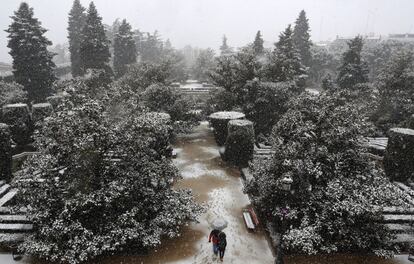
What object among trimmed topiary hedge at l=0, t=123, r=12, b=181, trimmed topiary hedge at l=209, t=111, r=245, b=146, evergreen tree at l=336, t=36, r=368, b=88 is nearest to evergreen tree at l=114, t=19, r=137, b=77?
trimmed topiary hedge at l=209, t=111, r=245, b=146

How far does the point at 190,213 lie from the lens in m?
11.4

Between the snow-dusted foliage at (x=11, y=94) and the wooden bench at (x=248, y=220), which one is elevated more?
the snow-dusted foliage at (x=11, y=94)

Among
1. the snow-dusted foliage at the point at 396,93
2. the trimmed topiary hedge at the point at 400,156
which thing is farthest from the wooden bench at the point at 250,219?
the snow-dusted foliage at the point at 396,93

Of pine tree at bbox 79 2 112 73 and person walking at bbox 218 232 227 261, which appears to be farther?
pine tree at bbox 79 2 112 73

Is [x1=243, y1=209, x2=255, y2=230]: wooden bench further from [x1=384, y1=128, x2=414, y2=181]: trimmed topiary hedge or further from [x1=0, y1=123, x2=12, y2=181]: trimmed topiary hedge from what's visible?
Result: [x1=0, y1=123, x2=12, y2=181]: trimmed topiary hedge

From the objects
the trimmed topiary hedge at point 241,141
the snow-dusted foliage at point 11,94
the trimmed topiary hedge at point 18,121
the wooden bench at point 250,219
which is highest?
the snow-dusted foliage at point 11,94

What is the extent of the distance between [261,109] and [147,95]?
8.03m

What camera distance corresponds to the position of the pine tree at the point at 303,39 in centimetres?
4309

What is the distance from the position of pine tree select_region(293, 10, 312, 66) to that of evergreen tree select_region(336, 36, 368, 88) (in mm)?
8759

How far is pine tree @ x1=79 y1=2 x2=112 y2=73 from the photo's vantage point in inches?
1268

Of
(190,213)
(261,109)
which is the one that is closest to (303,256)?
(190,213)

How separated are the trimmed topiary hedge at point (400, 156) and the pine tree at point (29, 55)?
28.0m

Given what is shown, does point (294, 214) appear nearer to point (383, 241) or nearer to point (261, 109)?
point (383, 241)

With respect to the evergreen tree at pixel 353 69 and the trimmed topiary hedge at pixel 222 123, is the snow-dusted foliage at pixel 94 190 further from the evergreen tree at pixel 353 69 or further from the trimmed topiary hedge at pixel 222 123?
the evergreen tree at pixel 353 69
